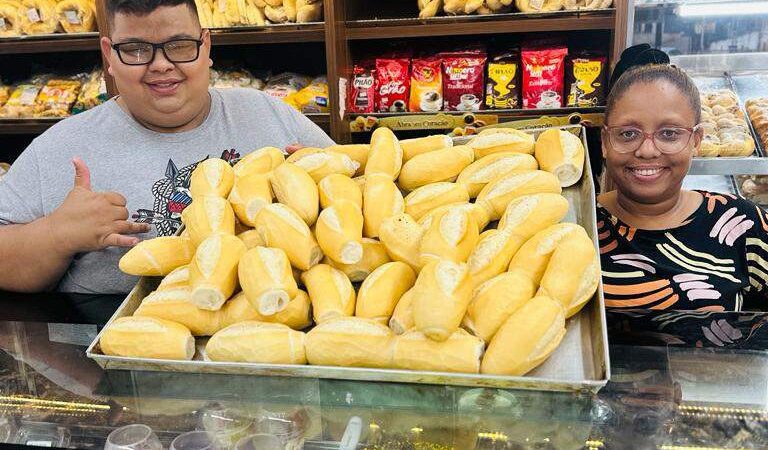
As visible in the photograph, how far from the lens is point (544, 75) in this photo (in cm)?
263

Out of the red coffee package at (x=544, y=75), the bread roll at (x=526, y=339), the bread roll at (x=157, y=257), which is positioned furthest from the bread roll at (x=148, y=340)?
the red coffee package at (x=544, y=75)

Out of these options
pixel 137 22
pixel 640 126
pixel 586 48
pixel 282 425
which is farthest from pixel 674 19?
pixel 282 425

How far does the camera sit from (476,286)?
781mm

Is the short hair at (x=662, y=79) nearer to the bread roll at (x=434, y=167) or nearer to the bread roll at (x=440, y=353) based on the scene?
the bread roll at (x=434, y=167)

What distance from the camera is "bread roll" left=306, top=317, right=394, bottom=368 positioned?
0.71 m

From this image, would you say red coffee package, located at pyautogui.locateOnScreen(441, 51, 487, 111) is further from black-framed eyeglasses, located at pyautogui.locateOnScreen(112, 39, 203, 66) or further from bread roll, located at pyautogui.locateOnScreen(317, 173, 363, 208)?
bread roll, located at pyautogui.locateOnScreen(317, 173, 363, 208)

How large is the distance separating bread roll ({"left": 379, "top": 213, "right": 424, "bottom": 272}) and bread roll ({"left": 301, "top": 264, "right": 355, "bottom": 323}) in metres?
0.07

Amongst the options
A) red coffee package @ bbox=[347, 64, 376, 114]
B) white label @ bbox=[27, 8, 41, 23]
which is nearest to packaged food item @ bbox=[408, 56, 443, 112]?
red coffee package @ bbox=[347, 64, 376, 114]

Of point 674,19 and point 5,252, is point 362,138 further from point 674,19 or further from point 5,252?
point 5,252

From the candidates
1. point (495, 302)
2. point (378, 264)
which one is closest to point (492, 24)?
point (378, 264)

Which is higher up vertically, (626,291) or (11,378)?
(11,378)

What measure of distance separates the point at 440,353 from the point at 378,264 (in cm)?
21

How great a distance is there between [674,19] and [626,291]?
57.3 inches

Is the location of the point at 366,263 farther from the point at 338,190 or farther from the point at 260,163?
the point at 260,163
